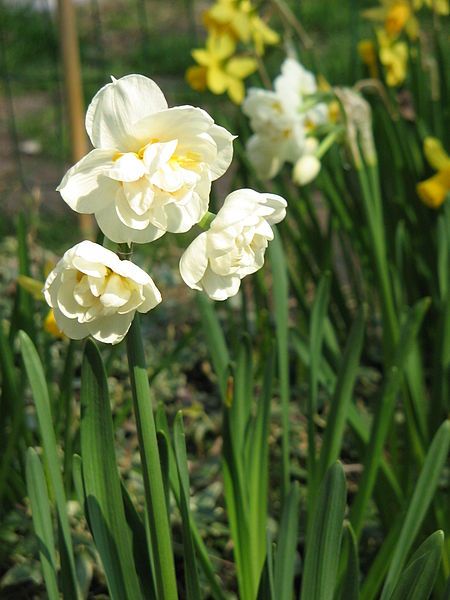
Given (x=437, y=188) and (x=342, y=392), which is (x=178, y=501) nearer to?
(x=342, y=392)

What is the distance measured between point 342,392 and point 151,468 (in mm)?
398

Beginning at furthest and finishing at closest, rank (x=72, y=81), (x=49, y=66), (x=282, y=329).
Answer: (x=49, y=66)
(x=72, y=81)
(x=282, y=329)

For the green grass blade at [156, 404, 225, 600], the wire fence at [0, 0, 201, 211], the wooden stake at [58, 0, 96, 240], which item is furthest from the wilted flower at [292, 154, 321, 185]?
the wire fence at [0, 0, 201, 211]

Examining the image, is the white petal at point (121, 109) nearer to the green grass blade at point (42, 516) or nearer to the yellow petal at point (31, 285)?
the green grass blade at point (42, 516)

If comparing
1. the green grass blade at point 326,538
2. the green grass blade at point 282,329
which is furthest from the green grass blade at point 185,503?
the green grass blade at point 282,329

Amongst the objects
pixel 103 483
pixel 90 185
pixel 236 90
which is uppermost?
pixel 236 90

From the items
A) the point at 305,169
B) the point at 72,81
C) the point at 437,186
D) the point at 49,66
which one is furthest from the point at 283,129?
the point at 49,66

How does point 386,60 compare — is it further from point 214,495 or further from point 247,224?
point 247,224

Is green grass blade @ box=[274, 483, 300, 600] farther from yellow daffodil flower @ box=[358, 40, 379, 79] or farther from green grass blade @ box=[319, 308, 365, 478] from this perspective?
yellow daffodil flower @ box=[358, 40, 379, 79]

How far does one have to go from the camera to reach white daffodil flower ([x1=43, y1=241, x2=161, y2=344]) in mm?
735

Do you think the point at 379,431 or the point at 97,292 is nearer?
the point at 97,292

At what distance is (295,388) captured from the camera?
78.6 inches

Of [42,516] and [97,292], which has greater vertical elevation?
[97,292]

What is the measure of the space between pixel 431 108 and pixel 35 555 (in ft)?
4.19
